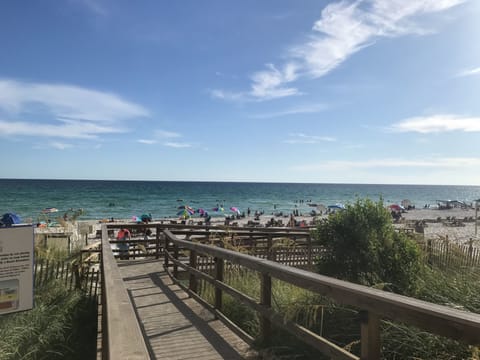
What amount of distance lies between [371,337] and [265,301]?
1.45 meters

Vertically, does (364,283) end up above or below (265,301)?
below

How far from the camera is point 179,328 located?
4.47 meters

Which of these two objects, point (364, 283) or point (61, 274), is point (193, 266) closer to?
point (61, 274)

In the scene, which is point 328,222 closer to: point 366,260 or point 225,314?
point 366,260

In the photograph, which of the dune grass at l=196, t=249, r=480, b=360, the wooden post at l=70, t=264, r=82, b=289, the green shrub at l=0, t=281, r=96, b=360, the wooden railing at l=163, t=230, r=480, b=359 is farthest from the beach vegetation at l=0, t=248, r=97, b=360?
the wooden railing at l=163, t=230, r=480, b=359

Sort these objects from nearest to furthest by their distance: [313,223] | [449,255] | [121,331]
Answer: [121,331] < [449,255] < [313,223]

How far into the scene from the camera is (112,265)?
3273 millimetres

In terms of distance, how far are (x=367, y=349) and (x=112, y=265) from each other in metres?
2.18

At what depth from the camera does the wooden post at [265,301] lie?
133 inches

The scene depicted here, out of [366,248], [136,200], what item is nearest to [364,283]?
[366,248]

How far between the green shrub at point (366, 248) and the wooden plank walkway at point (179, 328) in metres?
2.20

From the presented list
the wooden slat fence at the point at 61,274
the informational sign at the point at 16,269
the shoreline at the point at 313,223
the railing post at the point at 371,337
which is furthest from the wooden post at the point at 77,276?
the railing post at the point at 371,337

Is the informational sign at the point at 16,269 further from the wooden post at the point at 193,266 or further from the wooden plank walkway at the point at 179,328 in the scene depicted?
the wooden post at the point at 193,266

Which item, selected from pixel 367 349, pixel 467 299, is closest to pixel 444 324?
pixel 367 349
